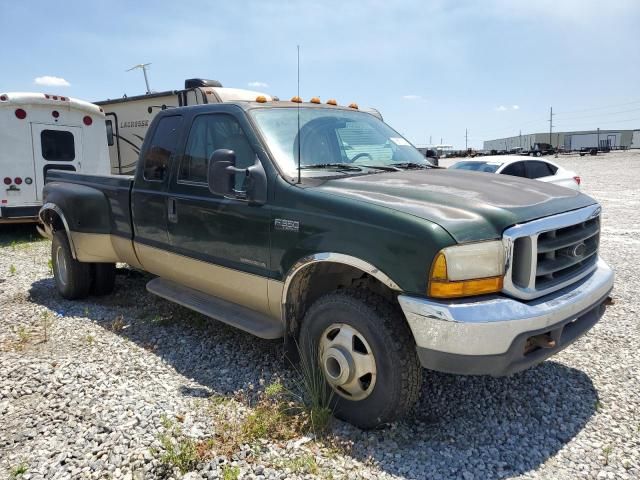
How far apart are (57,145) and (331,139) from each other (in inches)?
310

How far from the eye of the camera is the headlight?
2666mm

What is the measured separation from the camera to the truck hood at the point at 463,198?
2768 millimetres

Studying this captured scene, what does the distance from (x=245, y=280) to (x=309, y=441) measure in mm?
1279

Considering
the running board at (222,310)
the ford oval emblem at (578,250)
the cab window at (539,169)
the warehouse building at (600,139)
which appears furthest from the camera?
the warehouse building at (600,139)

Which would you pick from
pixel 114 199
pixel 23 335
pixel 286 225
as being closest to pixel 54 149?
pixel 114 199

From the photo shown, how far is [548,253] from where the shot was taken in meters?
3.04

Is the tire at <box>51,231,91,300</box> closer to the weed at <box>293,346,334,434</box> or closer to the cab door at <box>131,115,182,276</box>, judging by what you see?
the cab door at <box>131,115,182,276</box>

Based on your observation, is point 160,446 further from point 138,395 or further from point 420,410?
point 420,410

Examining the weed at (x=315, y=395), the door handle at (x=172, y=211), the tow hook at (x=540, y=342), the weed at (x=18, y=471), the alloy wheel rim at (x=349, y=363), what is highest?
the door handle at (x=172, y=211)

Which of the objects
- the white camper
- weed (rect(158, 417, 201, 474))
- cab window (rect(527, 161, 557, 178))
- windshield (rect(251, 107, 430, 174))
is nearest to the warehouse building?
cab window (rect(527, 161, 557, 178))

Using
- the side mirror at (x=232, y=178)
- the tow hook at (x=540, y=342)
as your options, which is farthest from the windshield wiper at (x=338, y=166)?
the tow hook at (x=540, y=342)

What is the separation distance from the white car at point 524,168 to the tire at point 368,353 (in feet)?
26.7

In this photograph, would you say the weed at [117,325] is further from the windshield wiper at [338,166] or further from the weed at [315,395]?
the windshield wiper at [338,166]

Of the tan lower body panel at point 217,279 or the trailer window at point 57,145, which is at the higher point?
the trailer window at point 57,145
